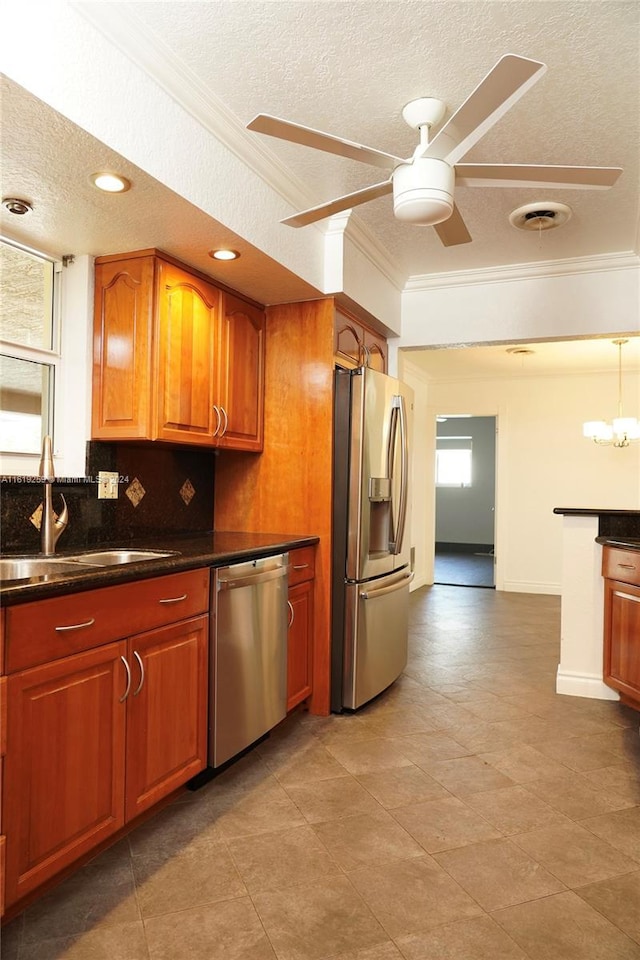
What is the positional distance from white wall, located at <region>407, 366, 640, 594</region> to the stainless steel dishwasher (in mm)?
4616

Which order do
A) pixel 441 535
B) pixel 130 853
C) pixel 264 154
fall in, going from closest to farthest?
1. pixel 130 853
2. pixel 264 154
3. pixel 441 535

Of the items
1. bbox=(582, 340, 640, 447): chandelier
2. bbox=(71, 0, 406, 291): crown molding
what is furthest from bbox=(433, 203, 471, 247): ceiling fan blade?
bbox=(582, 340, 640, 447): chandelier

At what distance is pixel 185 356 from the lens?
279cm

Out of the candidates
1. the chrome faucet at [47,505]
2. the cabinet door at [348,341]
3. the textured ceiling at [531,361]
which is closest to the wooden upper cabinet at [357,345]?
the cabinet door at [348,341]

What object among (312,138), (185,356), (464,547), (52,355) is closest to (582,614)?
(185,356)

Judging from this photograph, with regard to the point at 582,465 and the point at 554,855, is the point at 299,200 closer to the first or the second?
the point at 554,855

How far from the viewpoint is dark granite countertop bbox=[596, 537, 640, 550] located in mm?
3170

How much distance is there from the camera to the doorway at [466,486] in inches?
430

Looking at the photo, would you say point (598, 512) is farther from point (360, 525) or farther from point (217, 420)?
point (217, 420)

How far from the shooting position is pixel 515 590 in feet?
23.3

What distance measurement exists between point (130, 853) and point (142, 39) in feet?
8.31

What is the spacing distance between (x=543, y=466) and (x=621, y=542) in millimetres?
3961

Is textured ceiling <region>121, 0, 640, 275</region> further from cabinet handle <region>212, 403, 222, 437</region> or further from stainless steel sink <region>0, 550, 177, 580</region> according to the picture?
stainless steel sink <region>0, 550, 177, 580</region>

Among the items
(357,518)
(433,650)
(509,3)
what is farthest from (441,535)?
(509,3)
